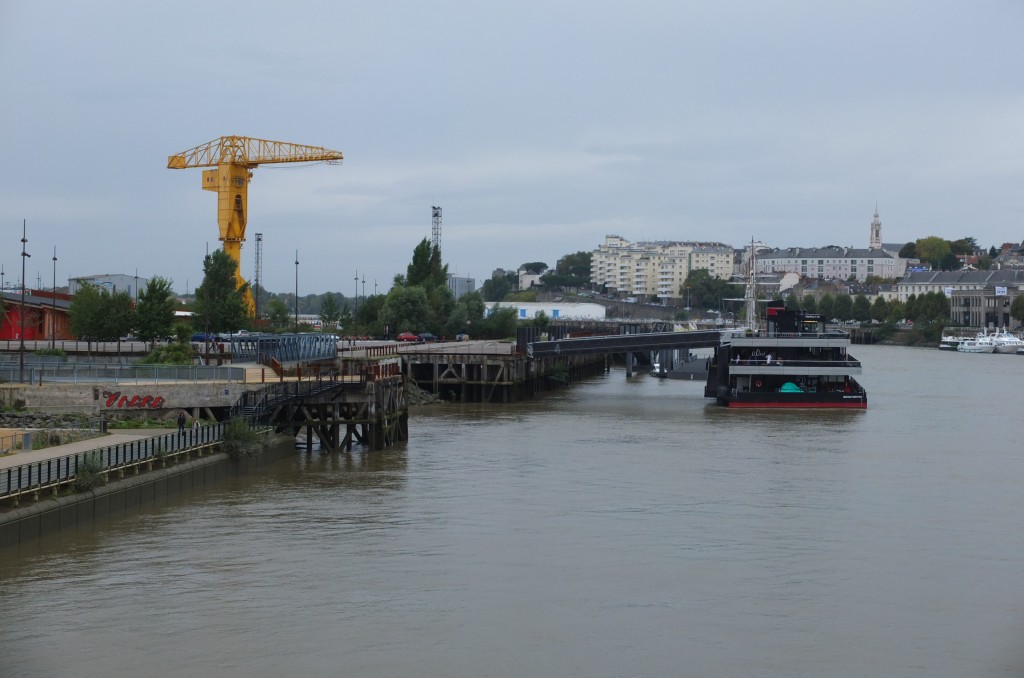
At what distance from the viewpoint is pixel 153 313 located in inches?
2571

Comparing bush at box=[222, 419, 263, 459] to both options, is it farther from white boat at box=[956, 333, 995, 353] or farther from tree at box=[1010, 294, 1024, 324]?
tree at box=[1010, 294, 1024, 324]

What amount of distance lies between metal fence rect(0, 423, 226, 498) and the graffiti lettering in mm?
2809

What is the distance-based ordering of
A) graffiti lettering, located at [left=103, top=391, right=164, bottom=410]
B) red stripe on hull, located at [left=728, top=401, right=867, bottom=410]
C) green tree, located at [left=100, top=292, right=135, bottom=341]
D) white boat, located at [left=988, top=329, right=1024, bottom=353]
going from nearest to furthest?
graffiti lettering, located at [left=103, top=391, right=164, bottom=410], green tree, located at [left=100, top=292, right=135, bottom=341], red stripe on hull, located at [left=728, top=401, right=867, bottom=410], white boat, located at [left=988, top=329, right=1024, bottom=353]

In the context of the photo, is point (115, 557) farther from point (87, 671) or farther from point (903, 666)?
point (903, 666)

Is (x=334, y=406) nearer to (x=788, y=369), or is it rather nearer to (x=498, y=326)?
(x=788, y=369)

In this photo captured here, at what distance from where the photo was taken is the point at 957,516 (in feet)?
108

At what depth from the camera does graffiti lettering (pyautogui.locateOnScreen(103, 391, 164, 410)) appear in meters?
38.5

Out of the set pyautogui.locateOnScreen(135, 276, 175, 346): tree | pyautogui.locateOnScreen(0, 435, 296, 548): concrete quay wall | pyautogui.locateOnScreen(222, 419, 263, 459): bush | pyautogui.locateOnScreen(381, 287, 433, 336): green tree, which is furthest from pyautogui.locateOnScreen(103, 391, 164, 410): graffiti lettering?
pyautogui.locateOnScreen(381, 287, 433, 336): green tree

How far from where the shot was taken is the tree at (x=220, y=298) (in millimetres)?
76312

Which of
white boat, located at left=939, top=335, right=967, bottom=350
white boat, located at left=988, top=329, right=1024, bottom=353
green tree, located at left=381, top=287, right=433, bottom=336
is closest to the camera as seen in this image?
green tree, located at left=381, top=287, right=433, bottom=336

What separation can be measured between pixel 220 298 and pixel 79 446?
4877 cm

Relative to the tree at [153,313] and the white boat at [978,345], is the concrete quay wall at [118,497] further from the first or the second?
the white boat at [978,345]

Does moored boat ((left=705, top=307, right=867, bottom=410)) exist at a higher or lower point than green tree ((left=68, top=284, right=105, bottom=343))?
lower

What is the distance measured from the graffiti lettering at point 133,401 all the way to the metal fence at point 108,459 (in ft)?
9.22
